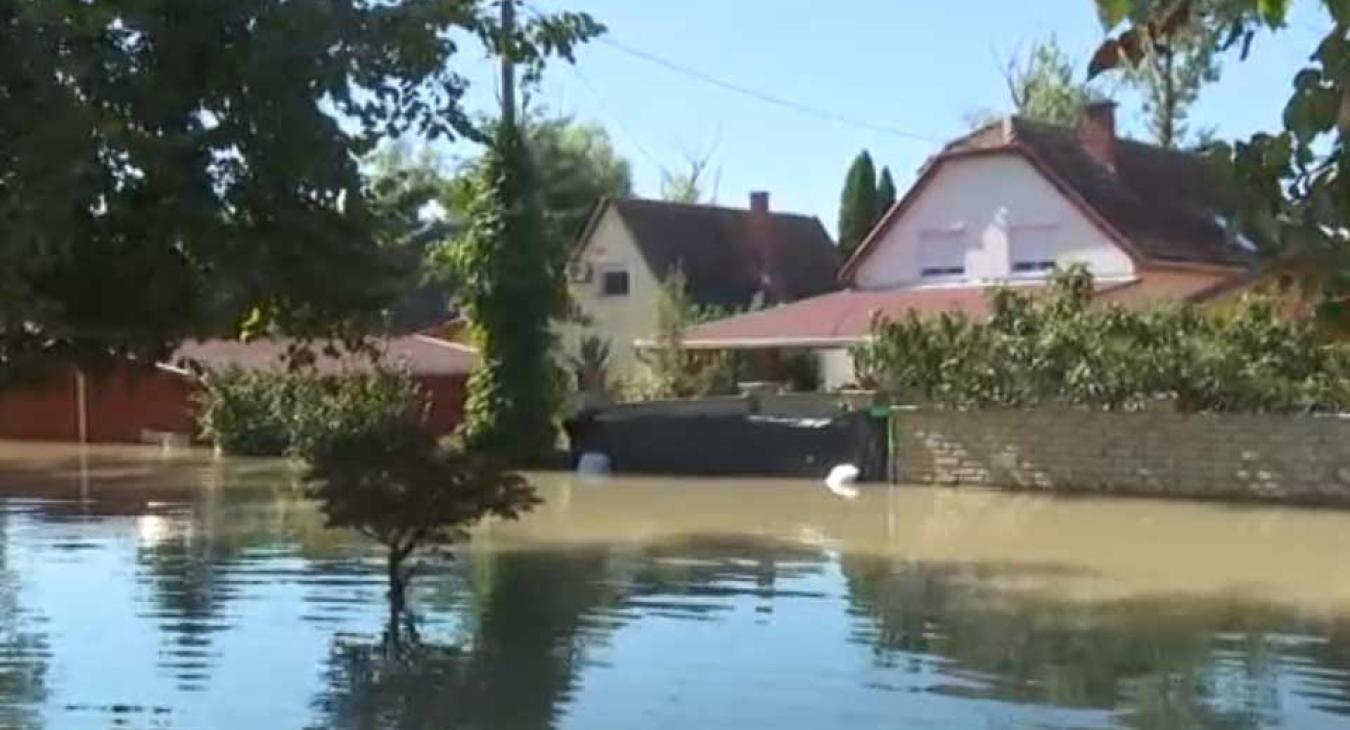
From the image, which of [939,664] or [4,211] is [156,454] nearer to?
[939,664]

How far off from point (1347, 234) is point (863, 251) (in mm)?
38854

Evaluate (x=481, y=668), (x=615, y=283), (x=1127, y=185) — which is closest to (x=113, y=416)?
(x=615, y=283)

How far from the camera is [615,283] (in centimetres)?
4794

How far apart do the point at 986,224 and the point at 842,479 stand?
13.6 meters

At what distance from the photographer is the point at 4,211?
20.6ft

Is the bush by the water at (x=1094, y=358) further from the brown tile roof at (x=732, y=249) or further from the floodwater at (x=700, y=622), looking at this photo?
the brown tile roof at (x=732, y=249)

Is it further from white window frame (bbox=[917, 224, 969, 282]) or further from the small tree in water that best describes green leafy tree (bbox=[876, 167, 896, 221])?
the small tree in water

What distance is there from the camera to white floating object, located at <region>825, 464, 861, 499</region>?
25828 mm

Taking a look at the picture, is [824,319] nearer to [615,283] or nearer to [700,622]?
[615,283]

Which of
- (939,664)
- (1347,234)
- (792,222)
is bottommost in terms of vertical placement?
(939,664)

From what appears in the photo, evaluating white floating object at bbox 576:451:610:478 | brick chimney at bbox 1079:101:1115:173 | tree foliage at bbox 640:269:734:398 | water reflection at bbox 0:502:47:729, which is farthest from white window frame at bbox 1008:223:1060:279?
water reflection at bbox 0:502:47:729

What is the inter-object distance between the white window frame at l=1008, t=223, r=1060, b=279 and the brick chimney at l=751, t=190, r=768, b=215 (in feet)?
50.1

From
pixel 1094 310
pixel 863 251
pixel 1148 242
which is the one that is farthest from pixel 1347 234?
pixel 863 251

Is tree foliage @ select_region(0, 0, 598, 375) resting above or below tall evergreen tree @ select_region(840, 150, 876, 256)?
below
